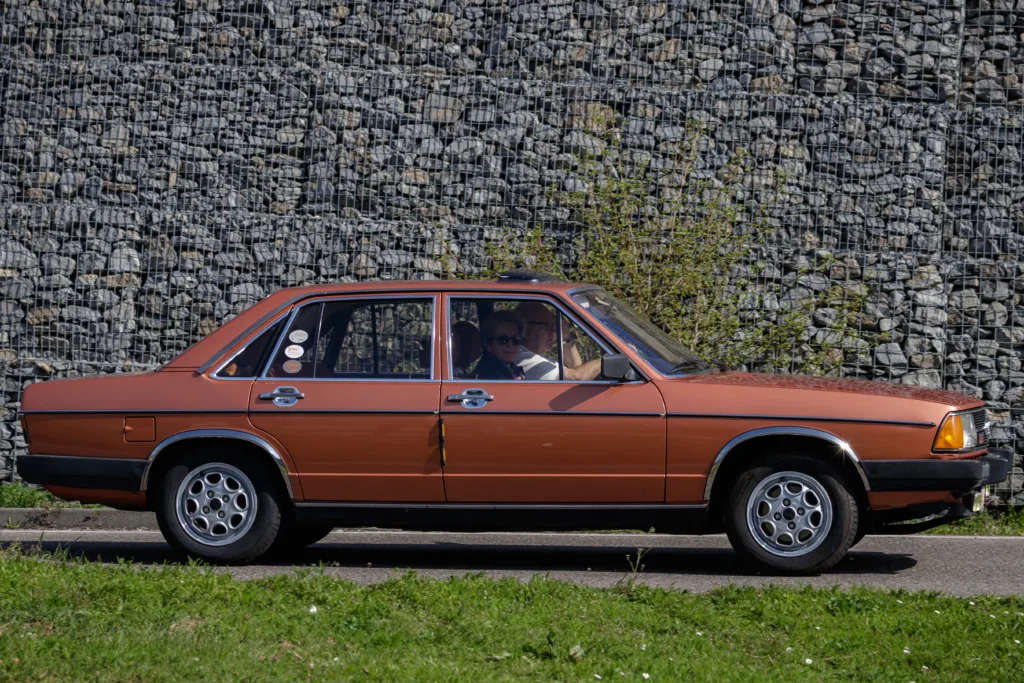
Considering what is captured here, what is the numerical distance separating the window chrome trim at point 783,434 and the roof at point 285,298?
1342 millimetres

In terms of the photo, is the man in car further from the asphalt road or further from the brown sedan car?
the asphalt road

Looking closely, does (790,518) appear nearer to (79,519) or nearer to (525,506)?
(525,506)

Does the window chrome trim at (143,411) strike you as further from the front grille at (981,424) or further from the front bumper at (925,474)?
the front grille at (981,424)

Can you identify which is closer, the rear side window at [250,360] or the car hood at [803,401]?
the car hood at [803,401]

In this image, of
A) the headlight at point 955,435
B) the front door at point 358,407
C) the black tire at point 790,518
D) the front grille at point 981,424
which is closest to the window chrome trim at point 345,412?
the front door at point 358,407

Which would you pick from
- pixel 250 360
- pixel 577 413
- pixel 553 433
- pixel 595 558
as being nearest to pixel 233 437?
pixel 250 360

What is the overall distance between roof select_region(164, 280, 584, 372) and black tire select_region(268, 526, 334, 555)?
116 centimetres

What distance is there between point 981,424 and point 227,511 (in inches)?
174

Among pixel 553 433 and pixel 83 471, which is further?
pixel 83 471

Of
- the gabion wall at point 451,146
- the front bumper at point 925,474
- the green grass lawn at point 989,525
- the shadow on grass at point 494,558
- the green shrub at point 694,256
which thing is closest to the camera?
the front bumper at point 925,474

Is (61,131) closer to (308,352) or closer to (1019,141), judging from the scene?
(308,352)

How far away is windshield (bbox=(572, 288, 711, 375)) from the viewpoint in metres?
7.86

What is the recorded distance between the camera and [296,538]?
8.73m

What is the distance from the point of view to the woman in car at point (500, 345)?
7.80 m
